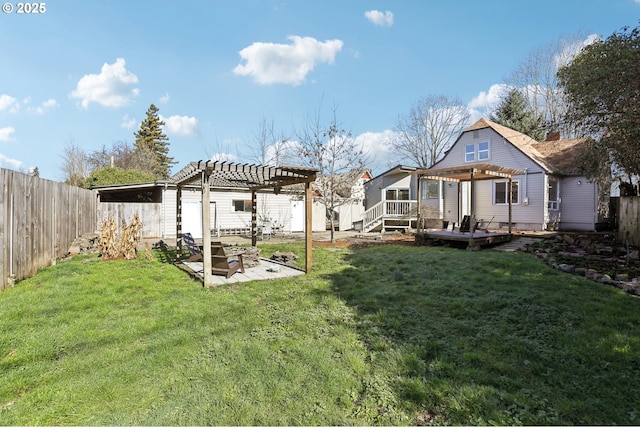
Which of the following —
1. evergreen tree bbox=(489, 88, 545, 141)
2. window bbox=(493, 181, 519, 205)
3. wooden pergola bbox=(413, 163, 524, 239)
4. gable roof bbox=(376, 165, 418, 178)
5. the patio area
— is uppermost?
evergreen tree bbox=(489, 88, 545, 141)

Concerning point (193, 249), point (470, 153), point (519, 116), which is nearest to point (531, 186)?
point (470, 153)

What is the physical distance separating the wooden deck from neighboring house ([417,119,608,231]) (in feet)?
10.0

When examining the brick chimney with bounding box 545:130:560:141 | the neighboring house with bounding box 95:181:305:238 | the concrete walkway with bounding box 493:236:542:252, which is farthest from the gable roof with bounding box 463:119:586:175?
the neighboring house with bounding box 95:181:305:238

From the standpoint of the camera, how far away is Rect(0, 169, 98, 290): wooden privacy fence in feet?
17.7

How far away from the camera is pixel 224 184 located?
10953 mm

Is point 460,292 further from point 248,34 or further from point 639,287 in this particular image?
point 248,34

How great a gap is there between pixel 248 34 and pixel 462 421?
14954 millimetres

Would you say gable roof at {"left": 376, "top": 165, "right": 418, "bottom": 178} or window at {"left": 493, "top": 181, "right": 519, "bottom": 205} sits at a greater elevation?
gable roof at {"left": 376, "top": 165, "right": 418, "bottom": 178}

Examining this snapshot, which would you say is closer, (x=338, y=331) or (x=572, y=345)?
(x=572, y=345)

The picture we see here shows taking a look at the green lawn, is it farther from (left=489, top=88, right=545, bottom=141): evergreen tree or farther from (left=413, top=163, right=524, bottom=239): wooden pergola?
(left=489, top=88, right=545, bottom=141): evergreen tree

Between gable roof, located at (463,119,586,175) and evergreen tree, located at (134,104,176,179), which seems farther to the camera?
evergreen tree, located at (134,104,176,179)

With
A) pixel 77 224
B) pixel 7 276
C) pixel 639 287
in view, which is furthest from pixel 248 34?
pixel 639 287

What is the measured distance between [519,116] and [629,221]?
56.6ft

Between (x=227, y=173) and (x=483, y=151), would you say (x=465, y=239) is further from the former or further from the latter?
(x=483, y=151)
